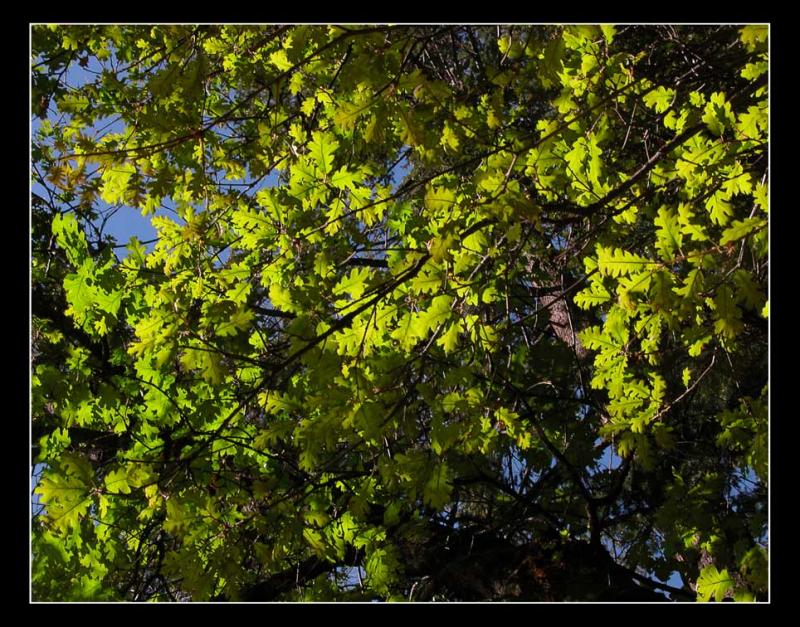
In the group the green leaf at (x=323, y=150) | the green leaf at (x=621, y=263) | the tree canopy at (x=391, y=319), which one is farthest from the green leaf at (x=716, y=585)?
the green leaf at (x=323, y=150)

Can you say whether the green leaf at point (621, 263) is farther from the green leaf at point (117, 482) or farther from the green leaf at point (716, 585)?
the green leaf at point (117, 482)

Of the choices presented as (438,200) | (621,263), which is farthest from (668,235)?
(438,200)

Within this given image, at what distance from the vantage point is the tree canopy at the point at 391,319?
2.39 m

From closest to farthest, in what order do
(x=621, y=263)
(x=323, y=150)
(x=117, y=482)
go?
(x=621, y=263)
(x=117, y=482)
(x=323, y=150)

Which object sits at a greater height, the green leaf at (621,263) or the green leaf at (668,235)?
the green leaf at (668,235)

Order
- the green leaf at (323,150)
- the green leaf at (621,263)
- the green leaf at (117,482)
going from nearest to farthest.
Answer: the green leaf at (621,263)
the green leaf at (117,482)
the green leaf at (323,150)

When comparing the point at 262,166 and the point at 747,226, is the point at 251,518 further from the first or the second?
the point at 747,226

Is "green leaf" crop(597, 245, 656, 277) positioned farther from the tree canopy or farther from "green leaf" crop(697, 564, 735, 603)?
"green leaf" crop(697, 564, 735, 603)

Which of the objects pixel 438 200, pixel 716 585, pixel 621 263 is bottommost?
pixel 716 585

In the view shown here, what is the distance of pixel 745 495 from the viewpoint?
477 centimetres

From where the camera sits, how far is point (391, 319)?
106 inches

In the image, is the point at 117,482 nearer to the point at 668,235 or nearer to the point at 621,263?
the point at 621,263

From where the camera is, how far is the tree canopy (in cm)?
239
